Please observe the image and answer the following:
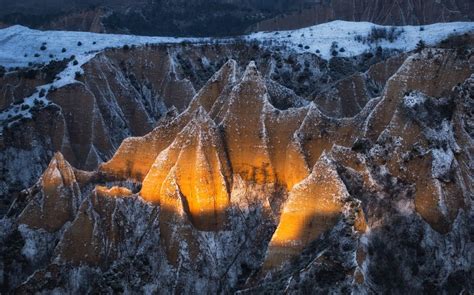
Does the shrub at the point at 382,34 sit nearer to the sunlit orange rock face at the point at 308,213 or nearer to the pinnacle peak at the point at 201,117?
the pinnacle peak at the point at 201,117

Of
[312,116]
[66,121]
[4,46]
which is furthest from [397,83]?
[4,46]

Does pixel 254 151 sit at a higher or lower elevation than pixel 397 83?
lower

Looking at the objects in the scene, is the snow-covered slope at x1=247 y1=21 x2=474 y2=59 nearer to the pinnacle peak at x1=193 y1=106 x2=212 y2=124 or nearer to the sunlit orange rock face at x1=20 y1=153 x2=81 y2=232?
the pinnacle peak at x1=193 y1=106 x2=212 y2=124

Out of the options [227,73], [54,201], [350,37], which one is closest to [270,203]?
[54,201]

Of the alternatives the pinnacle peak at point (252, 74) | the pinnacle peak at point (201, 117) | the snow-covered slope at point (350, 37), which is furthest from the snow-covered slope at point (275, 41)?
the pinnacle peak at point (201, 117)

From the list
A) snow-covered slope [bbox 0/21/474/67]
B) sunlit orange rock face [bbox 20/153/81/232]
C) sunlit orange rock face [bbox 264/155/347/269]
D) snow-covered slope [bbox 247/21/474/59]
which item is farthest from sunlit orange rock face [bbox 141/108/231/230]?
snow-covered slope [bbox 247/21/474/59]

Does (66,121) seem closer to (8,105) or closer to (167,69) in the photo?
(8,105)

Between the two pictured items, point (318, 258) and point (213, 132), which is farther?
point (213, 132)

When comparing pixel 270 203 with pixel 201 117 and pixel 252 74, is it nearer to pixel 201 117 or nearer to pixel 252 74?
pixel 201 117
